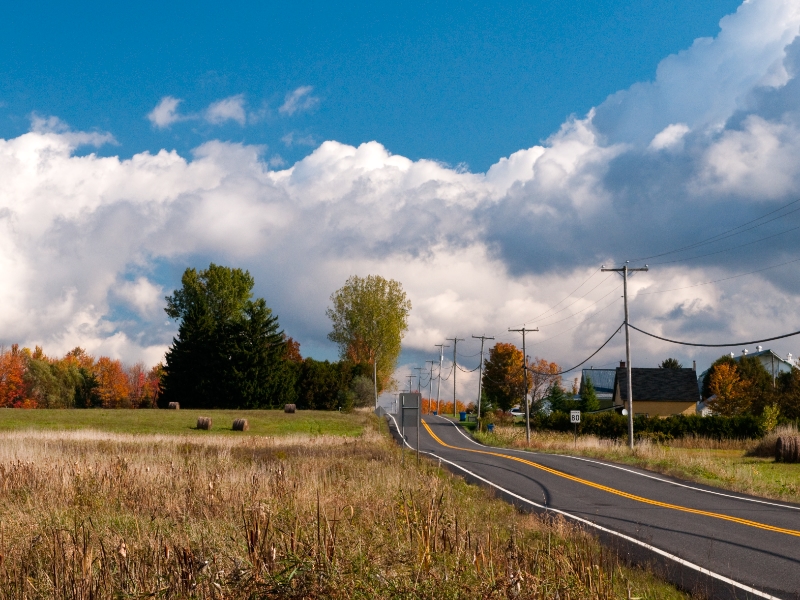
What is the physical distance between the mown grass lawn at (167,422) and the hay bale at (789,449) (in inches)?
1092

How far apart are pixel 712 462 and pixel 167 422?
3802 cm

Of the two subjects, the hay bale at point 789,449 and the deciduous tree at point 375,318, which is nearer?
the hay bale at point 789,449

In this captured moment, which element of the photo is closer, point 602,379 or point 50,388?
point 50,388

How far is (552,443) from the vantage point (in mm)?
48156

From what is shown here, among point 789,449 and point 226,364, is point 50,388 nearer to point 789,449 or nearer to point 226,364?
point 226,364

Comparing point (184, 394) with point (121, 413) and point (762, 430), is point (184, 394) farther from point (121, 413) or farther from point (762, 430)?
point (762, 430)

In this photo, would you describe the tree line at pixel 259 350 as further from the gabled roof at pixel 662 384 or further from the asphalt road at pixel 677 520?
the asphalt road at pixel 677 520

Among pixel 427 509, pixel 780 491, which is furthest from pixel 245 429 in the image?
pixel 427 509

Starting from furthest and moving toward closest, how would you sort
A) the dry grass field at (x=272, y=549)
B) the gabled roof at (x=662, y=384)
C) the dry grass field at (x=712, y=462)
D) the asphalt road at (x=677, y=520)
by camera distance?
the gabled roof at (x=662, y=384) < the dry grass field at (x=712, y=462) < the asphalt road at (x=677, y=520) < the dry grass field at (x=272, y=549)

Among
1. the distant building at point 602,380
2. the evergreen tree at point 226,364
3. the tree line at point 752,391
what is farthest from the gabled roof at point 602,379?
the evergreen tree at point 226,364

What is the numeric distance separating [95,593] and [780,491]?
69.8 feet

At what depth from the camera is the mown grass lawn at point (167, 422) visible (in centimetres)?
5003

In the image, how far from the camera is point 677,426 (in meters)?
60.4

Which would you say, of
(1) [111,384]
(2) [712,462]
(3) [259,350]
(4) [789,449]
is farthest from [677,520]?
(1) [111,384]
